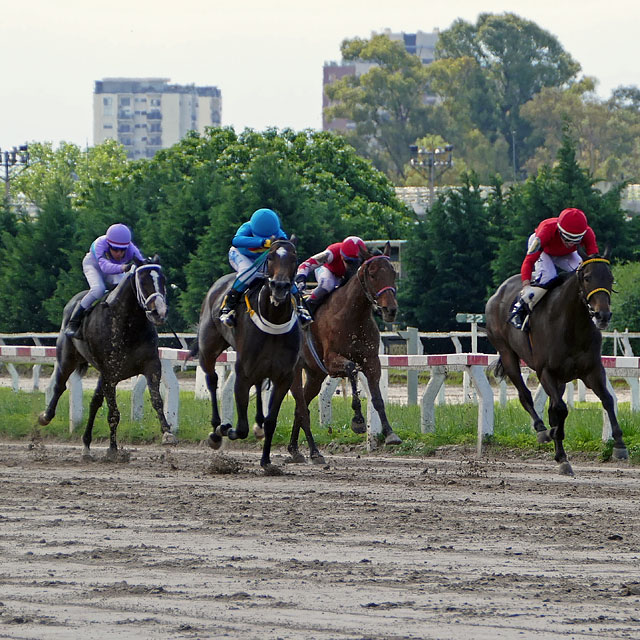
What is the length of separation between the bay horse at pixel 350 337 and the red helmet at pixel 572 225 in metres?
1.77

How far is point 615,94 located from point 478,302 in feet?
284

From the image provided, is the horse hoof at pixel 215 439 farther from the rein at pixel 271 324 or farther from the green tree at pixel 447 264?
the green tree at pixel 447 264

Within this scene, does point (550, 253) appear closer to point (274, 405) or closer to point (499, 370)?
point (499, 370)

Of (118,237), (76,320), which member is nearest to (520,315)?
(118,237)

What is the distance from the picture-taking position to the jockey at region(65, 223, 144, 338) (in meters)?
13.9

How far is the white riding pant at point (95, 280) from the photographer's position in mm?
13805

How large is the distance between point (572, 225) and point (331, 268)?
10.1 feet

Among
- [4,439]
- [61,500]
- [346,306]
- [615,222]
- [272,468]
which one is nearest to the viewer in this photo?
[61,500]

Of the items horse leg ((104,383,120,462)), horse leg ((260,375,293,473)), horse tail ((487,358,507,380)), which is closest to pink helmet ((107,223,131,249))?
horse leg ((104,383,120,462))

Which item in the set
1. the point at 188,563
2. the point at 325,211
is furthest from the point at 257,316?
the point at 325,211

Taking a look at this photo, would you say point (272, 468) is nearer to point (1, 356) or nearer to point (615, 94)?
point (1, 356)

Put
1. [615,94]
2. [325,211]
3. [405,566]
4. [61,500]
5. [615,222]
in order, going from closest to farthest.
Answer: [405,566], [61,500], [615,222], [325,211], [615,94]

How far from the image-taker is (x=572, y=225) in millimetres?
12008

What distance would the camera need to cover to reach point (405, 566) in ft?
22.3
